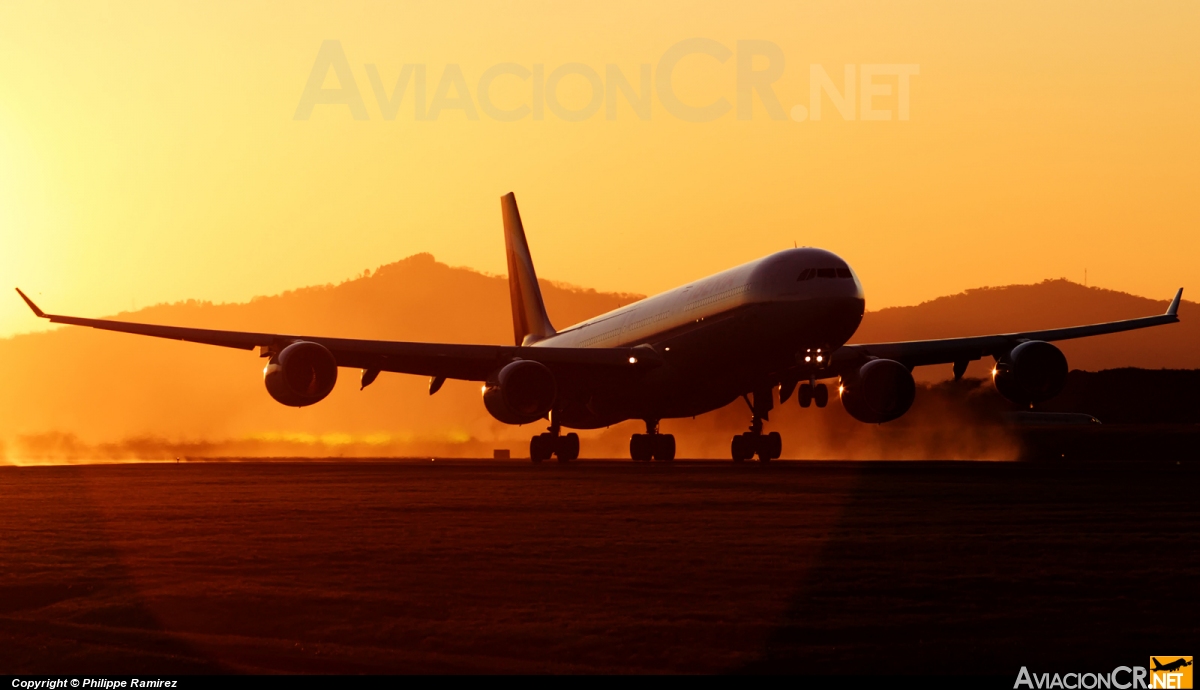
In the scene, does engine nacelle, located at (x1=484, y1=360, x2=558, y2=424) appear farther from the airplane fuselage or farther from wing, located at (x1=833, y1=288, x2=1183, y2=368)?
wing, located at (x1=833, y1=288, x2=1183, y2=368)

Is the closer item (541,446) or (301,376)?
(301,376)

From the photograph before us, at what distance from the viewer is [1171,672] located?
32.6ft

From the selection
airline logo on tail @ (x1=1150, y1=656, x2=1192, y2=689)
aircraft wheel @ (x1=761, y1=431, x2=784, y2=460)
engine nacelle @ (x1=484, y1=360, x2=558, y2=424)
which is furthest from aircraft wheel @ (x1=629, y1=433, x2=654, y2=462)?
airline logo on tail @ (x1=1150, y1=656, x2=1192, y2=689)

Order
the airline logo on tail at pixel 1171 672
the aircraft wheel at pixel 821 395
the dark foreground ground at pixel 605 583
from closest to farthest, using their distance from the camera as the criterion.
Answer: the airline logo on tail at pixel 1171 672 → the dark foreground ground at pixel 605 583 → the aircraft wheel at pixel 821 395

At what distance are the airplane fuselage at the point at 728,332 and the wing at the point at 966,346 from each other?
88.7 inches

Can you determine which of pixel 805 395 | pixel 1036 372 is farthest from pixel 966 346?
pixel 805 395

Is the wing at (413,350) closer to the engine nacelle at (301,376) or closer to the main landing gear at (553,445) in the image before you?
the engine nacelle at (301,376)

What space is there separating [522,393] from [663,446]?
9.73m

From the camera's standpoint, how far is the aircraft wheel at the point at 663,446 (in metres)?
51.9

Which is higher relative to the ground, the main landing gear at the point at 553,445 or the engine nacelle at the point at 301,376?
the engine nacelle at the point at 301,376

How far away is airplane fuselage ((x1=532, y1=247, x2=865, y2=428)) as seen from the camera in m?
41.2

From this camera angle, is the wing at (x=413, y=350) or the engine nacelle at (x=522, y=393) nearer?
the engine nacelle at (x=522, y=393)

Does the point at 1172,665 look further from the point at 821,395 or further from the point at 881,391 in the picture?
the point at 881,391

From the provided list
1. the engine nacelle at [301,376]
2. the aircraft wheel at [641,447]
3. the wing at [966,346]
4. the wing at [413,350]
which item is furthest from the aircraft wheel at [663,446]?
the engine nacelle at [301,376]
